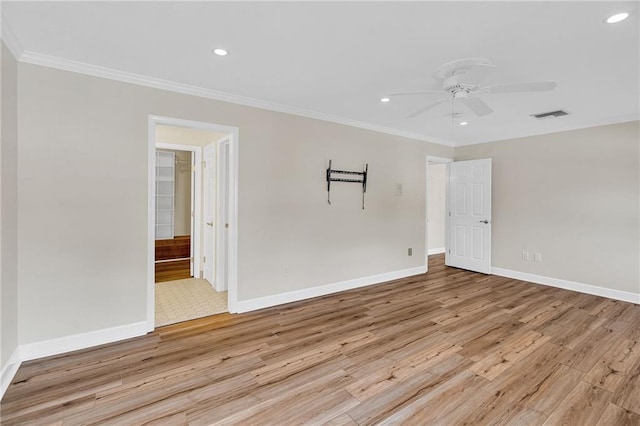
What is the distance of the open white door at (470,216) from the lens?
5.52 meters

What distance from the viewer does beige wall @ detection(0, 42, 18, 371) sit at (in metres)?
2.15

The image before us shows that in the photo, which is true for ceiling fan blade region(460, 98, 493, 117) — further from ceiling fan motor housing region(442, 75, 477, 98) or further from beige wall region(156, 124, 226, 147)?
beige wall region(156, 124, 226, 147)

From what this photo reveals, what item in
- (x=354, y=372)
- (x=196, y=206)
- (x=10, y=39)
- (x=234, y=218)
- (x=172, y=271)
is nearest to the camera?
(x=10, y=39)

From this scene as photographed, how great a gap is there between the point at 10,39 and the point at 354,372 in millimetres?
3507

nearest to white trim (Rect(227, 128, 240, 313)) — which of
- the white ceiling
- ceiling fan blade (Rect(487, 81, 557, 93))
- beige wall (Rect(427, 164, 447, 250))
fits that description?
the white ceiling

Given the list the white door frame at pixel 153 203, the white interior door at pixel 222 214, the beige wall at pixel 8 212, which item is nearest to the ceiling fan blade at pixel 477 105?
the white door frame at pixel 153 203

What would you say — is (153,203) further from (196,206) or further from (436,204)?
(436,204)

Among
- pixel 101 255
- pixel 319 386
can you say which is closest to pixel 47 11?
pixel 101 255

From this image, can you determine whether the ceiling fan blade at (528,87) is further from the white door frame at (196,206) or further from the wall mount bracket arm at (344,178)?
the white door frame at (196,206)

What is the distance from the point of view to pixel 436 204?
8117 millimetres

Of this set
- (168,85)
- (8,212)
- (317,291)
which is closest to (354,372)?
(317,291)

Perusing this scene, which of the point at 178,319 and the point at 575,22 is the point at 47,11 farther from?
the point at 575,22

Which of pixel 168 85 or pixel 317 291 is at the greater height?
pixel 168 85

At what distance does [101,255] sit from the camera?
2795mm
